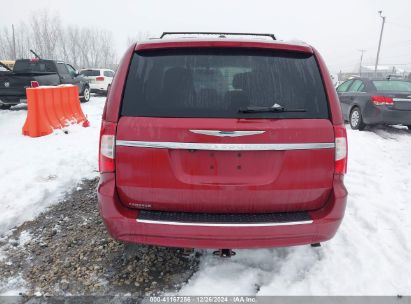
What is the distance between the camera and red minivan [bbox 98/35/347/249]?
7.79 feet

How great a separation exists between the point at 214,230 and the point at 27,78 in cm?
1134

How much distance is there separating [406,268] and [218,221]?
1.98 meters

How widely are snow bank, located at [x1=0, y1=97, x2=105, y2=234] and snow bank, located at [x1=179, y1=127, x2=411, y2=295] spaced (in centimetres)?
252

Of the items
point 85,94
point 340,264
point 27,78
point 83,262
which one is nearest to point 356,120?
point 340,264

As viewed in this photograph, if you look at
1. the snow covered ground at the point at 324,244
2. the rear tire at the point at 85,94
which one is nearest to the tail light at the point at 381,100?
the snow covered ground at the point at 324,244

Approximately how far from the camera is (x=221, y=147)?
234cm

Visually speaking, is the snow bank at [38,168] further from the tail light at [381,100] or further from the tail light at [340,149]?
the tail light at [381,100]

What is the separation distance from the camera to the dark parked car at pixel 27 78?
1138cm

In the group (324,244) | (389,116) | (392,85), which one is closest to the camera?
(324,244)

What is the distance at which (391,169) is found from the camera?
594cm

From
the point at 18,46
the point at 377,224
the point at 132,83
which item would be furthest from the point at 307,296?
the point at 18,46

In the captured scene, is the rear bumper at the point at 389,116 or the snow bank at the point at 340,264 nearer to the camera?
→ the snow bank at the point at 340,264

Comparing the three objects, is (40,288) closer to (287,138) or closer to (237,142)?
(237,142)

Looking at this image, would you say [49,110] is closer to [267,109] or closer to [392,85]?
[267,109]
